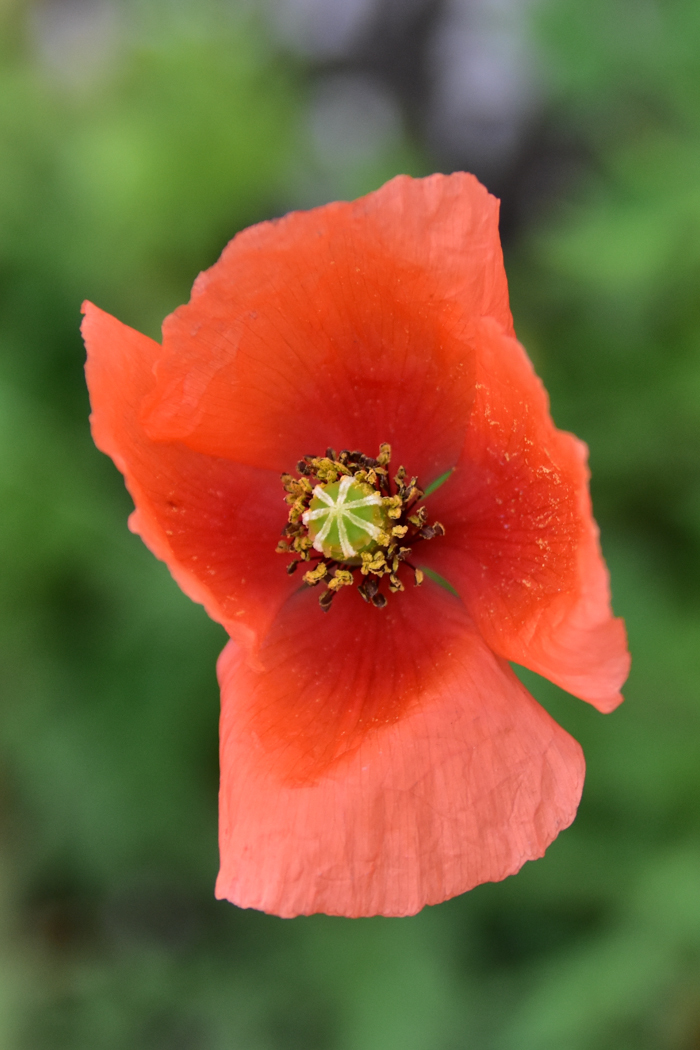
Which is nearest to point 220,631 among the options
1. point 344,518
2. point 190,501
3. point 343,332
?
point 190,501

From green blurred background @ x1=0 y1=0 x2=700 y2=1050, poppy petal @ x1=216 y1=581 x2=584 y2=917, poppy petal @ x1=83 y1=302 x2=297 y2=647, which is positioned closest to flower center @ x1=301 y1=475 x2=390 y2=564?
poppy petal @ x1=83 y1=302 x2=297 y2=647

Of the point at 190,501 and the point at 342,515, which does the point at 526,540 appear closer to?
the point at 342,515

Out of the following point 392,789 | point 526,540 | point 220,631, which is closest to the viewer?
point 392,789

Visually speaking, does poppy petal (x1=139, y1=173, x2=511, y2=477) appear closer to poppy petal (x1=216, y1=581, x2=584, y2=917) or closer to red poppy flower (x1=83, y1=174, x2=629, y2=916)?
red poppy flower (x1=83, y1=174, x2=629, y2=916)

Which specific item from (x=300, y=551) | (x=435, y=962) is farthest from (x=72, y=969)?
(x=300, y=551)

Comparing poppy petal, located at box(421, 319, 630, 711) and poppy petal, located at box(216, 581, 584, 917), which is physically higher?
poppy petal, located at box(421, 319, 630, 711)

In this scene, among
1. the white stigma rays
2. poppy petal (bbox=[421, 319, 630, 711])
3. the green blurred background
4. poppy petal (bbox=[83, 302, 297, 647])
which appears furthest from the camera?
the green blurred background

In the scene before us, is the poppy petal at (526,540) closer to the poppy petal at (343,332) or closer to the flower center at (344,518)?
the poppy petal at (343,332)

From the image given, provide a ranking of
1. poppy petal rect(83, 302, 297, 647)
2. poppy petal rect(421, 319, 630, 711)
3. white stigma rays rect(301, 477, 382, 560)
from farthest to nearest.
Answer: white stigma rays rect(301, 477, 382, 560) → poppy petal rect(83, 302, 297, 647) → poppy petal rect(421, 319, 630, 711)
